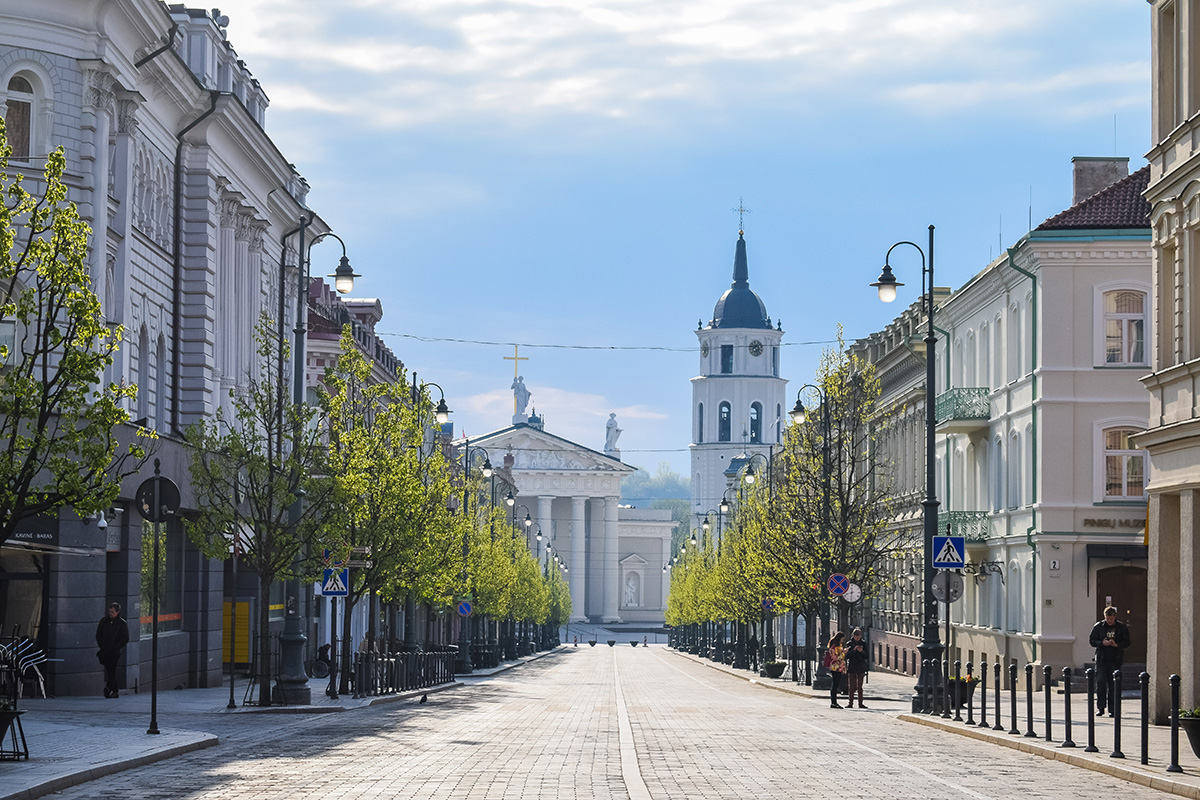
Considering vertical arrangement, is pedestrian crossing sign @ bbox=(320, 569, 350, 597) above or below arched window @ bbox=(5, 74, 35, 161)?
below

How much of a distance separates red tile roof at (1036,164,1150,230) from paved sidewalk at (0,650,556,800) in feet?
65.3

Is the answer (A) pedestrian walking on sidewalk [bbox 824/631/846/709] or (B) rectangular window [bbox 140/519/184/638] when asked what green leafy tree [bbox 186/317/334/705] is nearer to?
(B) rectangular window [bbox 140/519/184/638]

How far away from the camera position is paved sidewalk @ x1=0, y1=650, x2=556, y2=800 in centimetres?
1689

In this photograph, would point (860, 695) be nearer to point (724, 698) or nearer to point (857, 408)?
point (724, 698)

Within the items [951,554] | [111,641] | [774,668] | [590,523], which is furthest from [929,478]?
[590,523]

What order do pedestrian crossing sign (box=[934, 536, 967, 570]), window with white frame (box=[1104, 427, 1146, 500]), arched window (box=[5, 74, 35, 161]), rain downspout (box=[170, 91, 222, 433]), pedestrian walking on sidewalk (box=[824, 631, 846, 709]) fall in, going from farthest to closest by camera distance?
window with white frame (box=[1104, 427, 1146, 500])
rain downspout (box=[170, 91, 222, 433])
pedestrian walking on sidewalk (box=[824, 631, 846, 709])
pedestrian crossing sign (box=[934, 536, 967, 570])
arched window (box=[5, 74, 35, 161])

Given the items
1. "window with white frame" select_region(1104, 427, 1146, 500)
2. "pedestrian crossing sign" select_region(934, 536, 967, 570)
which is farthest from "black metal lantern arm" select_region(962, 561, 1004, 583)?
"pedestrian crossing sign" select_region(934, 536, 967, 570)

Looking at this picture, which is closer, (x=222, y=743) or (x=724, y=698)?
(x=222, y=743)

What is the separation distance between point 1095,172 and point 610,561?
137357mm

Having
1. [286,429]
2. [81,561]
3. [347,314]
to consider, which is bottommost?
[81,561]

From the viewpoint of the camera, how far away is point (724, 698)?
4172 cm

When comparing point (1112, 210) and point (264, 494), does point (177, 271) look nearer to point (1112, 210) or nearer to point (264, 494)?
point (264, 494)

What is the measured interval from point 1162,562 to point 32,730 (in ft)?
54.6

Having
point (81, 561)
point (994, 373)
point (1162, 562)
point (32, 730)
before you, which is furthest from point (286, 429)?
point (994, 373)
